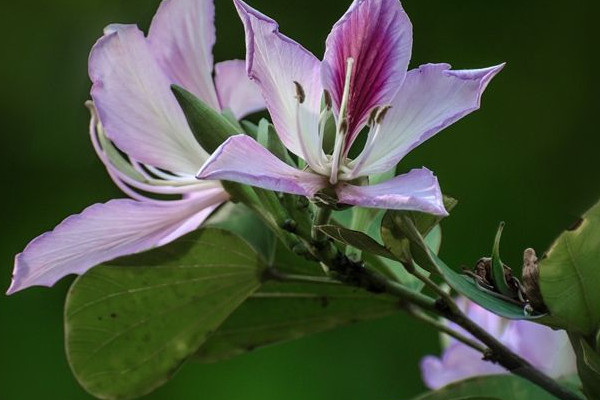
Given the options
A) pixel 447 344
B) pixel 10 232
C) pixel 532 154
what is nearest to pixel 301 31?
pixel 532 154

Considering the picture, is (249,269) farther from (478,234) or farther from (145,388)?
(478,234)

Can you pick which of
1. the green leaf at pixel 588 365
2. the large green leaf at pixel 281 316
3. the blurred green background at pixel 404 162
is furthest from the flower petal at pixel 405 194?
the blurred green background at pixel 404 162

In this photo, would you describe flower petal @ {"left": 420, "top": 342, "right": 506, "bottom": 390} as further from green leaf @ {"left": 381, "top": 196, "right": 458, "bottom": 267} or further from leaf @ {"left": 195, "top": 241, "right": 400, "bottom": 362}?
green leaf @ {"left": 381, "top": 196, "right": 458, "bottom": 267}

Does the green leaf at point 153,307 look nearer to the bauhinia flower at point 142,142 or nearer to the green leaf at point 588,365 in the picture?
the bauhinia flower at point 142,142

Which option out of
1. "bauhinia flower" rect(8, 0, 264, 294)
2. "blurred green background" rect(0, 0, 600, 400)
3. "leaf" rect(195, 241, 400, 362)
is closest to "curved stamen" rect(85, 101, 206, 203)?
"bauhinia flower" rect(8, 0, 264, 294)

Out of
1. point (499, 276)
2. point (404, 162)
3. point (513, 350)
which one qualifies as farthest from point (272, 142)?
point (404, 162)

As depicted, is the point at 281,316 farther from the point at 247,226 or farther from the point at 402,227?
the point at 402,227
